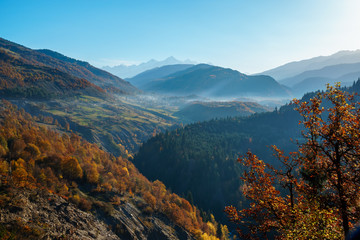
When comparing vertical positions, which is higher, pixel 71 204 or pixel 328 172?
pixel 328 172

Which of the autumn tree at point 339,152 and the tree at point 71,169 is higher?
the autumn tree at point 339,152

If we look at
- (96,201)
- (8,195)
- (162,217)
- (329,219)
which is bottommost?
(162,217)

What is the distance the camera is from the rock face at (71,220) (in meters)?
51.4

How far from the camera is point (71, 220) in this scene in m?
64.5

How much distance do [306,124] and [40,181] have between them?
93.8m

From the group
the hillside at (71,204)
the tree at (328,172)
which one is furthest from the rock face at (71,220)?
the tree at (328,172)

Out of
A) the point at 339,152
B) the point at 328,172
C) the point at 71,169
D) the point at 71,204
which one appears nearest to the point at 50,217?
the point at 71,204

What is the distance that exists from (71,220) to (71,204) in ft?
31.4

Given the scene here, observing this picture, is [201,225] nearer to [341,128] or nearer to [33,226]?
[33,226]

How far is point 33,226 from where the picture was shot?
5056 centimetres

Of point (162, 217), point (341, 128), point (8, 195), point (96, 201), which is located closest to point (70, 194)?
point (96, 201)

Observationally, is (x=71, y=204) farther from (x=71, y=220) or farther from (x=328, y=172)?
(x=328, y=172)

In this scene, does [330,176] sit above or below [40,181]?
above

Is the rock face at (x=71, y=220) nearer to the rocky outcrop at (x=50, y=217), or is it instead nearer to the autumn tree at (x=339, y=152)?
the rocky outcrop at (x=50, y=217)
